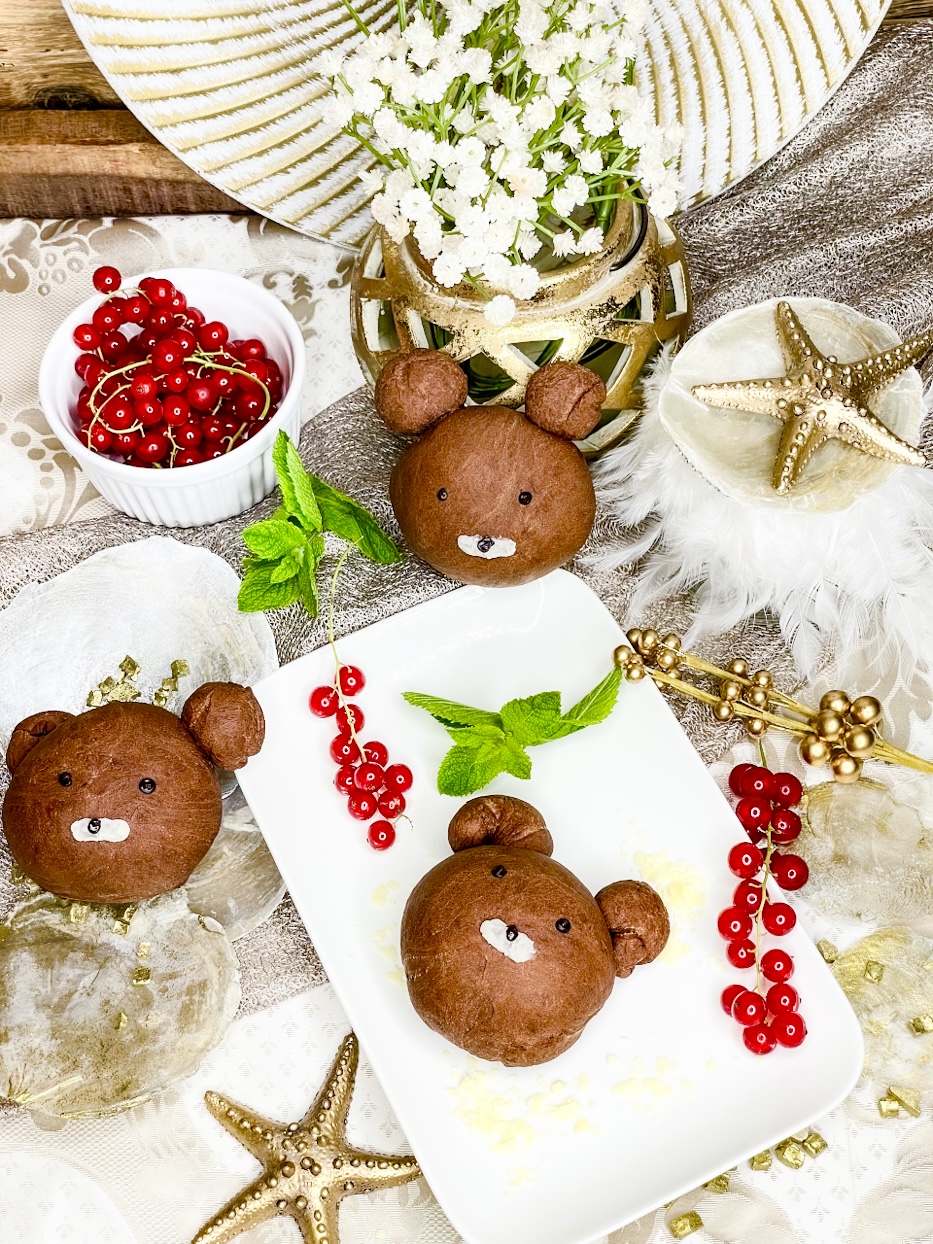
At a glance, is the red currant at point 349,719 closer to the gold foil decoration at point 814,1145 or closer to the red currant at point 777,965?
the red currant at point 777,965

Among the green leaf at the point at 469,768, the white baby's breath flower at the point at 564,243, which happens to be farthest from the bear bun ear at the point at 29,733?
the white baby's breath flower at the point at 564,243

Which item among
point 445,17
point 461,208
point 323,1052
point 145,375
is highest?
point 445,17

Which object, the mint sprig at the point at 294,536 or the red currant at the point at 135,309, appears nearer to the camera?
the mint sprig at the point at 294,536

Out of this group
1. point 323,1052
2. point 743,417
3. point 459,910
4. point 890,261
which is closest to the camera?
point 459,910

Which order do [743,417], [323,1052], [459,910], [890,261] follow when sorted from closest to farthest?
[459,910] → [323,1052] → [743,417] → [890,261]

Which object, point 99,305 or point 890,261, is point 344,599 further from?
point 890,261

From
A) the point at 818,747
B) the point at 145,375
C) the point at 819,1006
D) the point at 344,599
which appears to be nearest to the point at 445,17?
the point at 145,375

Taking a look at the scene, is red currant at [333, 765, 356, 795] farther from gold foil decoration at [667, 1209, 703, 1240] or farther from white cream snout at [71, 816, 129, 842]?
gold foil decoration at [667, 1209, 703, 1240]
